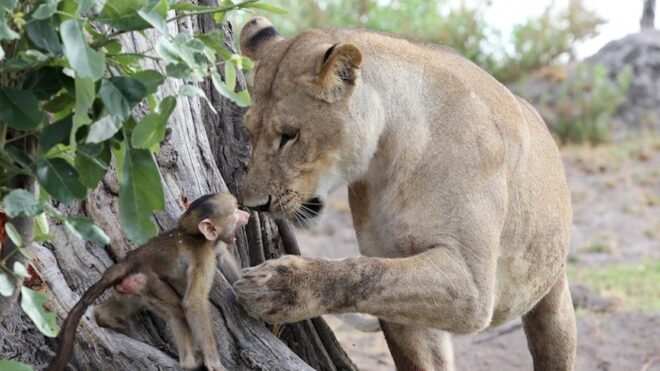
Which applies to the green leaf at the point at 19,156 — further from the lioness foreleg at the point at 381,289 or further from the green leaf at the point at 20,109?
the lioness foreleg at the point at 381,289

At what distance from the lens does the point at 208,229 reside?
3.92 meters

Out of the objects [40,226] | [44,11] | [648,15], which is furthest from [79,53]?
[648,15]

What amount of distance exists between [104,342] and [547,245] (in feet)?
7.05

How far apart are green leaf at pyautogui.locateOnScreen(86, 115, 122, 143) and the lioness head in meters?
1.63

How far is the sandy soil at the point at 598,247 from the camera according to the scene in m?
7.58

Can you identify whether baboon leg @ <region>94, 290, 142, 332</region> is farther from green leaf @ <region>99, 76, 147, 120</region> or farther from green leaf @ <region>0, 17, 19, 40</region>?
green leaf @ <region>0, 17, 19, 40</region>

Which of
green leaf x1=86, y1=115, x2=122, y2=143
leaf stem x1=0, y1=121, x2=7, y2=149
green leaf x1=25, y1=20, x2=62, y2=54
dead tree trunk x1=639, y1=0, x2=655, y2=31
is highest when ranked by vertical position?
dead tree trunk x1=639, y1=0, x2=655, y2=31

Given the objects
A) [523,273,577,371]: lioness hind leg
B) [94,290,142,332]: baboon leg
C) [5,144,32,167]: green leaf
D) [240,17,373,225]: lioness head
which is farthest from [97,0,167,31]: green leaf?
[523,273,577,371]: lioness hind leg

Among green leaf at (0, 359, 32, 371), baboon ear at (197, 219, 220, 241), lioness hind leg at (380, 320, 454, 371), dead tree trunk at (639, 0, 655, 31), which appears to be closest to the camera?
green leaf at (0, 359, 32, 371)

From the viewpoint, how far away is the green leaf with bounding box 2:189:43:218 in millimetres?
2529

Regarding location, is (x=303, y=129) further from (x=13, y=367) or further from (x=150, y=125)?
(x=13, y=367)

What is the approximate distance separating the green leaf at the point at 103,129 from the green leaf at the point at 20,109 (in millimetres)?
116

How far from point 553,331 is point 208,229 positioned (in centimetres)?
244

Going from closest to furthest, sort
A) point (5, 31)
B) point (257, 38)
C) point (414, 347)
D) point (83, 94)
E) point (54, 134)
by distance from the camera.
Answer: point (5, 31) < point (83, 94) < point (54, 134) < point (257, 38) < point (414, 347)
